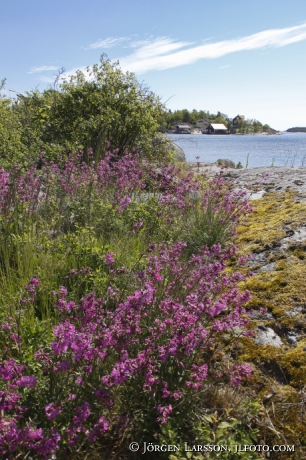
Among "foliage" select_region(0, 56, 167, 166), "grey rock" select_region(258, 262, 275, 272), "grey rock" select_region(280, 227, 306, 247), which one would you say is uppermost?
"foliage" select_region(0, 56, 167, 166)

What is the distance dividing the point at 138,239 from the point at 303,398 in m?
2.56

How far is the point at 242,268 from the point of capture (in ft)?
12.5

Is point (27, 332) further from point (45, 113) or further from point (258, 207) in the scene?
point (45, 113)

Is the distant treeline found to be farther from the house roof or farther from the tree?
the tree

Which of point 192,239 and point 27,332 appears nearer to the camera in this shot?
point 27,332

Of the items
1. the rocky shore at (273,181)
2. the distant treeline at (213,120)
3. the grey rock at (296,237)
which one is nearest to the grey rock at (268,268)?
the grey rock at (296,237)

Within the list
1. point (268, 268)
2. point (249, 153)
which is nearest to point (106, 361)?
point (268, 268)

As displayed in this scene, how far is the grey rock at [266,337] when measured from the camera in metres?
2.77

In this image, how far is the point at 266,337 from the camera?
283 centimetres

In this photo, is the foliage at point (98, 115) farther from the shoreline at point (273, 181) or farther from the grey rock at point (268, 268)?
the grey rock at point (268, 268)

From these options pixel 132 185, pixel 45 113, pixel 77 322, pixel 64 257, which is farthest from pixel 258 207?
pixel 45 113

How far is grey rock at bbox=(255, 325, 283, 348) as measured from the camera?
277 centimetres

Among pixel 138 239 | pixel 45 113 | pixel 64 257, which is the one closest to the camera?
pixel 64 257

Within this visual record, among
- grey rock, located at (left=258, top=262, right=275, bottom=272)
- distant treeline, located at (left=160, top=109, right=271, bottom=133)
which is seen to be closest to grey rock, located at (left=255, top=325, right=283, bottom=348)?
grey rock, located at (left=258, top=262, right=275, bottom=272)
